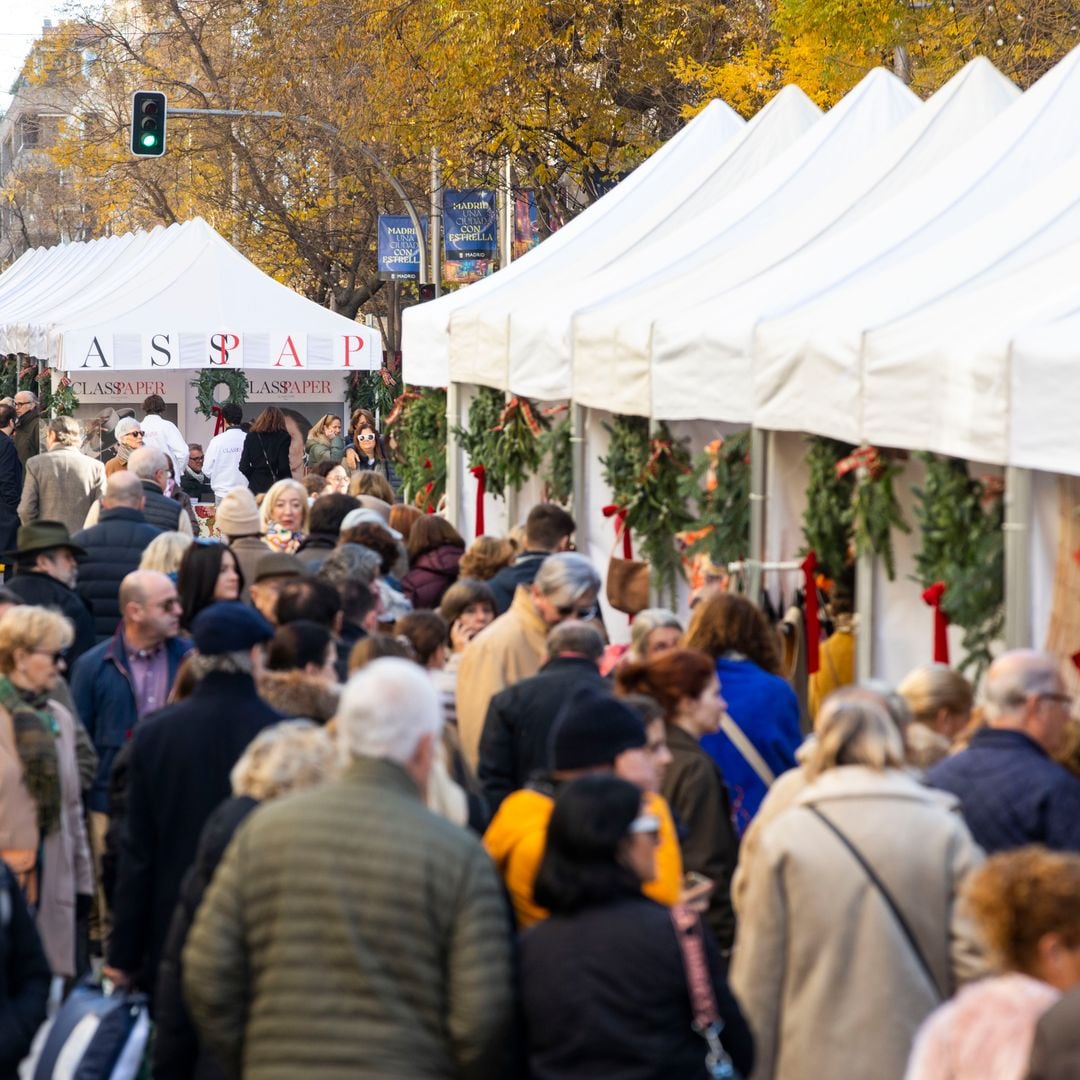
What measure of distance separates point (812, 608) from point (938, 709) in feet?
11.3

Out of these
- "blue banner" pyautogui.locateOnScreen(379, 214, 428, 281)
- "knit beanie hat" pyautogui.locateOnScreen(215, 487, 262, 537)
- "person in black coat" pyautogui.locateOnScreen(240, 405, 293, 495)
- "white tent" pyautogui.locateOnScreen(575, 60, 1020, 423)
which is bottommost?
"knit beanie hat" pyautogui.locateOnScreen(215, 487, 262, 537)

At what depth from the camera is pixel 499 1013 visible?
4.22 m

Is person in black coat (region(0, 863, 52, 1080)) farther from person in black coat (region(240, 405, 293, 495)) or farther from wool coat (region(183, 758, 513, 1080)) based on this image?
person in black coat (region(240, 405, 293, 495))

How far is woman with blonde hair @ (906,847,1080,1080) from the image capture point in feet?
12.4

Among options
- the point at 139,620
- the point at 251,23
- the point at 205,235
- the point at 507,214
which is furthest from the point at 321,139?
the point at 139,620

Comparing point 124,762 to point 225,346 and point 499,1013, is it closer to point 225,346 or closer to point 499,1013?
point 499,1013

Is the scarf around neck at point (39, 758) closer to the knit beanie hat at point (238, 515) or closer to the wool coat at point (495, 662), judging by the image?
the wool coat at point (495, 662)

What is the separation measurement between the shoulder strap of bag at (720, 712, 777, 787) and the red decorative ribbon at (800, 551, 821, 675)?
2714 mm

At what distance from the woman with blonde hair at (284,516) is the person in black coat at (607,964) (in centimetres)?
746

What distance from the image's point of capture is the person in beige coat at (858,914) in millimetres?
4805

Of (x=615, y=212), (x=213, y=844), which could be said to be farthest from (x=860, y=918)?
(x=615, y=212)

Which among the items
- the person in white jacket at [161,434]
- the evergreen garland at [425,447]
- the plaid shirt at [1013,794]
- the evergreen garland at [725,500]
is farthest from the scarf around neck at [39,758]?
the person in white jacket at [161,434]

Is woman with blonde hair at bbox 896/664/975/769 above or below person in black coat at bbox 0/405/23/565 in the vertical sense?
below

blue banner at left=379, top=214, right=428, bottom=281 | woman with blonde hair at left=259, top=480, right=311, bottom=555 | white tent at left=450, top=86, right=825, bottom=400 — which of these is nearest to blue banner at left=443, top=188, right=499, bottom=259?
blue banner at left=379, top=214, right=428, bottom=281
